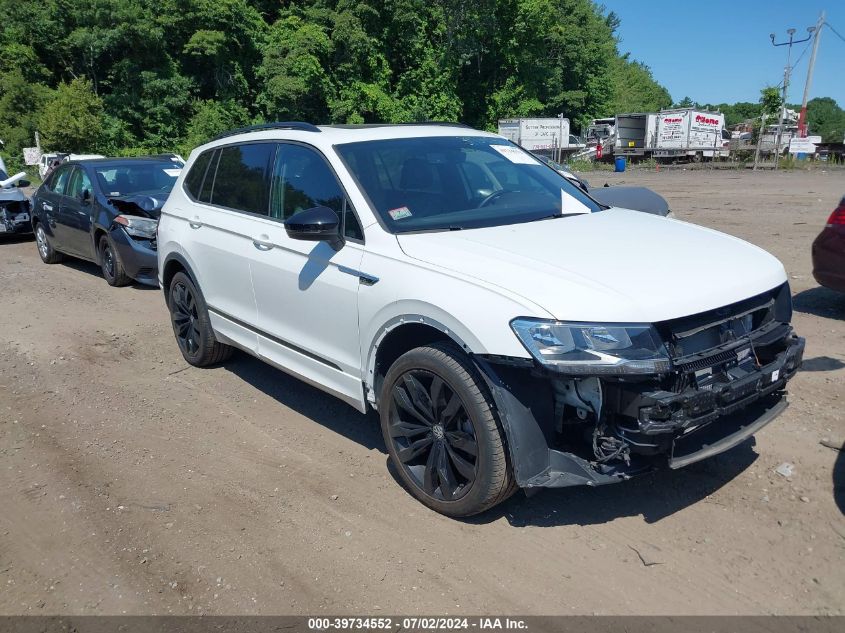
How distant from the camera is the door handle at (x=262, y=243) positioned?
169 inches

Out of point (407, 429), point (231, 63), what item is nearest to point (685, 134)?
point (231, 63)

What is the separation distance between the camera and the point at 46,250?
1099 centimetres

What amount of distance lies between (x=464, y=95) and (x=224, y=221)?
43.0m

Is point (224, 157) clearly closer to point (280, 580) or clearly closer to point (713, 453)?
point (280, 580)

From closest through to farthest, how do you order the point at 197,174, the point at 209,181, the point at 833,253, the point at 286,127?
the point at 286,127 → the point at 209,181 → the point at 197,174 → the point at 833,253

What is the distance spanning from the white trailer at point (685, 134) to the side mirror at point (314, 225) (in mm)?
37918

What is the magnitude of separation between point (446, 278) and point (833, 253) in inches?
173

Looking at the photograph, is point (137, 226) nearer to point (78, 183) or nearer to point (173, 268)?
point (78, 183)

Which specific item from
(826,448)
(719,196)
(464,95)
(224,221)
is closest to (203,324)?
(224,221)

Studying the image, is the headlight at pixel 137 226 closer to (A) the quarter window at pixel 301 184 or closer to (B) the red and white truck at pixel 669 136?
(A) the quarter window at pixel 301 184

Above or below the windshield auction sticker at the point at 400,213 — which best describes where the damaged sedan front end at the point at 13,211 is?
below

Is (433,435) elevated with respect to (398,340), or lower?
lower

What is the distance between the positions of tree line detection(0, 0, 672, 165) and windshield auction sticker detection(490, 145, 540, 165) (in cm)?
3477

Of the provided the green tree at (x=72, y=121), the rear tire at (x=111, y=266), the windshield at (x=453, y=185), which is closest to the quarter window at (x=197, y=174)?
the windshield at (x=453, y=185)
